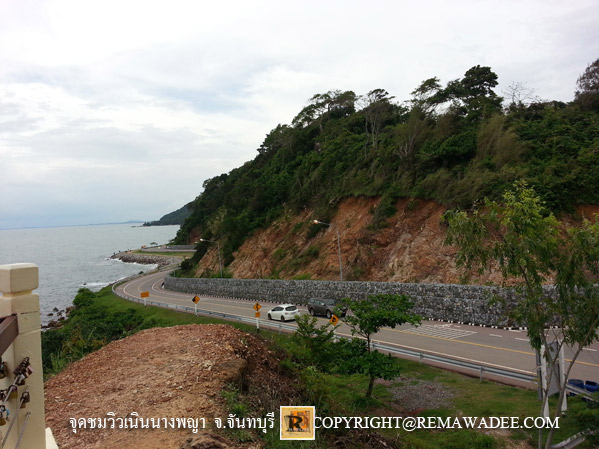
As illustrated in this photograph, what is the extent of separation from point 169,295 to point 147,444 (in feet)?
147

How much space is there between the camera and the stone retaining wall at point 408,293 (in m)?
20.8

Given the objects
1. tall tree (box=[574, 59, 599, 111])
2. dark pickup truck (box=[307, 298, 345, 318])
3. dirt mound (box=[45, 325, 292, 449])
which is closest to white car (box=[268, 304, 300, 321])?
dark pickup truck (box=[307, 298, 345, 318])

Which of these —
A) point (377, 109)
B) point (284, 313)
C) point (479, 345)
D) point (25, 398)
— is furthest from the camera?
point (377, 109)

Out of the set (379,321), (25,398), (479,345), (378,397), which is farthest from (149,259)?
(25,398)

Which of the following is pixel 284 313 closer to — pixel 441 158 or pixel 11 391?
pixel 441 158

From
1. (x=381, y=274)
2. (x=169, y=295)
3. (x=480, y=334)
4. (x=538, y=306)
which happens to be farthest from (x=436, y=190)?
(x=169, y=295)

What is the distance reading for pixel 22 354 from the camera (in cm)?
305

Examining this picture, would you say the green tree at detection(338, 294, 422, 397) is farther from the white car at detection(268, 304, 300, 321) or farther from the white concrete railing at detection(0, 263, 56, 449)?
the white car at detection(268, 304, 300, 321)

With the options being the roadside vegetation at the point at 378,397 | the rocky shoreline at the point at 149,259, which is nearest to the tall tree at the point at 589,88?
the roadside vegetation at the point at 378,397

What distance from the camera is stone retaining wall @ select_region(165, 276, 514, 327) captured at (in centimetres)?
2075

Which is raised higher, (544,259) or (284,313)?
(544,259)

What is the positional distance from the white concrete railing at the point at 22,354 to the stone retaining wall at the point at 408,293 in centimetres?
1015

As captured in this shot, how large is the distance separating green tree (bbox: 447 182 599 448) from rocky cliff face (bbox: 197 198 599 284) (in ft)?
59.4

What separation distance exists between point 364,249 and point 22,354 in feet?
109
